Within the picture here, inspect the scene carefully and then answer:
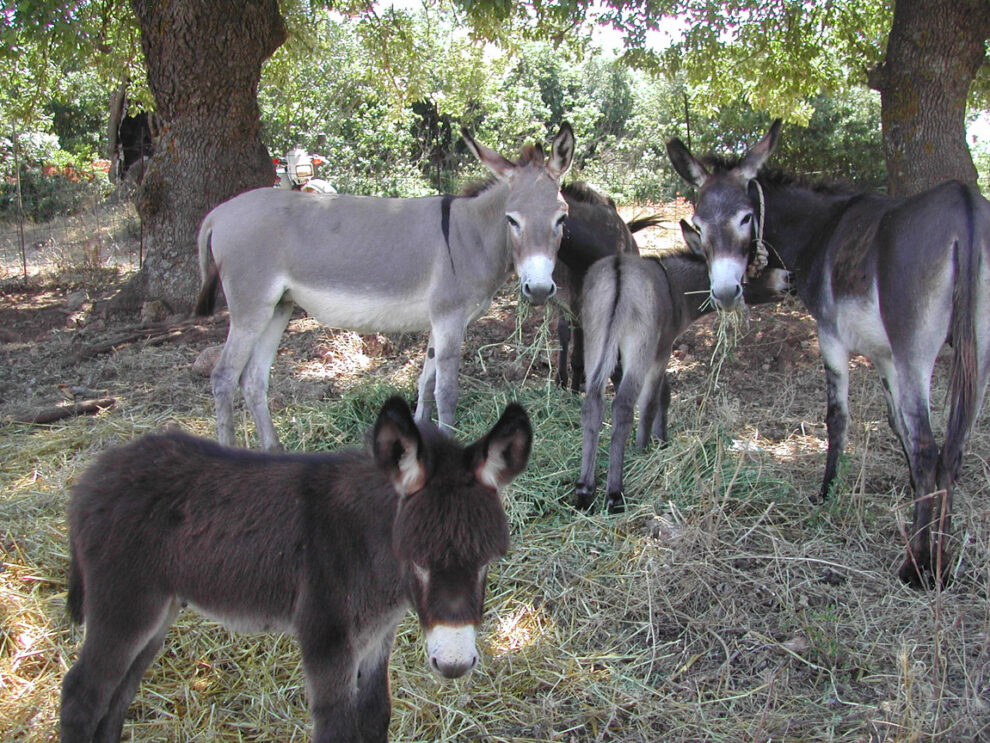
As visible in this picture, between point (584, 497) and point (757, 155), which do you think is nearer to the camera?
point (584, 497)

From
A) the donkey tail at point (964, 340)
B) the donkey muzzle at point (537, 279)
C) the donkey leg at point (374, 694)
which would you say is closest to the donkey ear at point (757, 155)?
the donkey tail at point (964, 340)

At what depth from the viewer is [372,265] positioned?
507cm

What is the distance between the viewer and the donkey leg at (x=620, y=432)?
14.3 ft

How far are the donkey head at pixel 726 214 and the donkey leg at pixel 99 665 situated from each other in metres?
3.26

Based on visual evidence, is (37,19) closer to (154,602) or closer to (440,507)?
(154,602)

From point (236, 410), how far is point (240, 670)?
10.4ft

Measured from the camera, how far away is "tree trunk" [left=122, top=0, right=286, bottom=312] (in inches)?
311

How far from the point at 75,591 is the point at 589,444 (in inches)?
108

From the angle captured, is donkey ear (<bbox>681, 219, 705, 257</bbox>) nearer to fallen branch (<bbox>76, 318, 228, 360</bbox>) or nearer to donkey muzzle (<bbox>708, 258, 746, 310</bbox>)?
donkey muzzle (<bbox>708, 258, 746, 310</bbox>)

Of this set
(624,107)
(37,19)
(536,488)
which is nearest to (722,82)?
(536,488)

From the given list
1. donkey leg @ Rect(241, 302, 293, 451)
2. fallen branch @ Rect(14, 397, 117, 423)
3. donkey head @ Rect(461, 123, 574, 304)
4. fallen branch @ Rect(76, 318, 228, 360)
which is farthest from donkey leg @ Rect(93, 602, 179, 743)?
fallen branch @ Rect(76, 318, 228, 360)

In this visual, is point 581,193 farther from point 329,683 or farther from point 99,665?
point 99,665

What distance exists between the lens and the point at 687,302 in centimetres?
488

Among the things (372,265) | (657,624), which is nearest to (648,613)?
(657,624)
